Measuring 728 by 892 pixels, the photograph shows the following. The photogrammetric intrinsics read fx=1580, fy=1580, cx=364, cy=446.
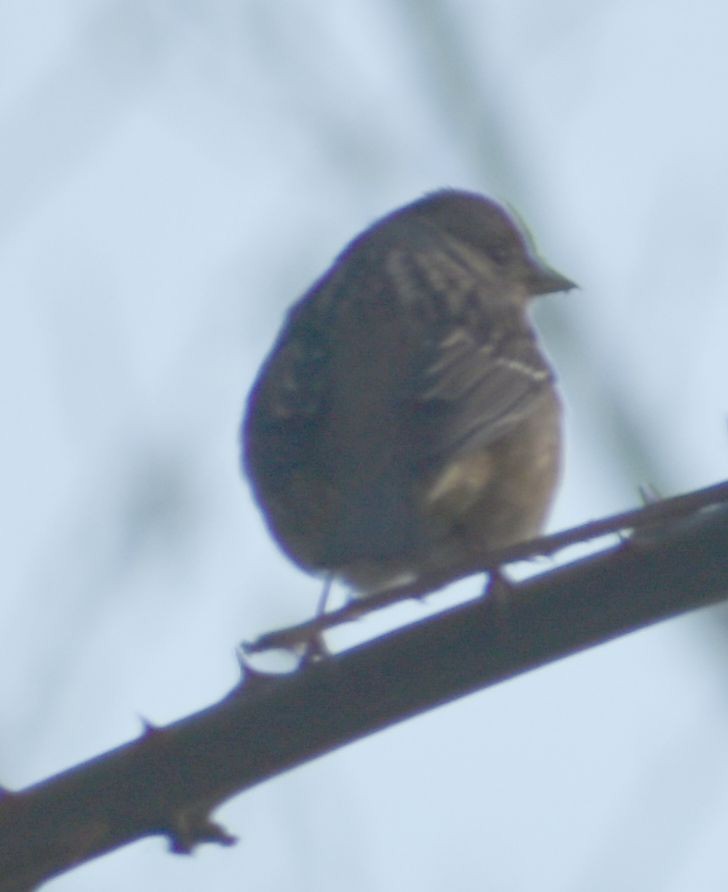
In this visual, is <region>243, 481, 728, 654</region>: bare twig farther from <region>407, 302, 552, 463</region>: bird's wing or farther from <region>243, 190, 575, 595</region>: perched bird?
<region>407, 302, 552, 463</region>: bird's wing

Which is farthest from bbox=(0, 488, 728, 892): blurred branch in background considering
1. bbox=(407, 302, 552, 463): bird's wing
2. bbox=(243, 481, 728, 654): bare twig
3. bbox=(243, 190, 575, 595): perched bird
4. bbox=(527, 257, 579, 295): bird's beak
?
bbox=(527, 257, 579, 295): bird's beak

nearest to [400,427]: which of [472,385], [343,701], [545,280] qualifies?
[472,385]

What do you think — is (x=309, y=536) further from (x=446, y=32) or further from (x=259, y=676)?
(x=259, y=676)

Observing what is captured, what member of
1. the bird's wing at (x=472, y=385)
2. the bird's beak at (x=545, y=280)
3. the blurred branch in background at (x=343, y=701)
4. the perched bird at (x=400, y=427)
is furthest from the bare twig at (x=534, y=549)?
the bird's beak at (x=545, y=280)

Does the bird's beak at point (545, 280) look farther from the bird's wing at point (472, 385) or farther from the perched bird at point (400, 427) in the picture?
the bird's wing at point (472, 385)

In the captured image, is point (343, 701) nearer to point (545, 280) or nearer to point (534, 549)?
point (534, 549)
